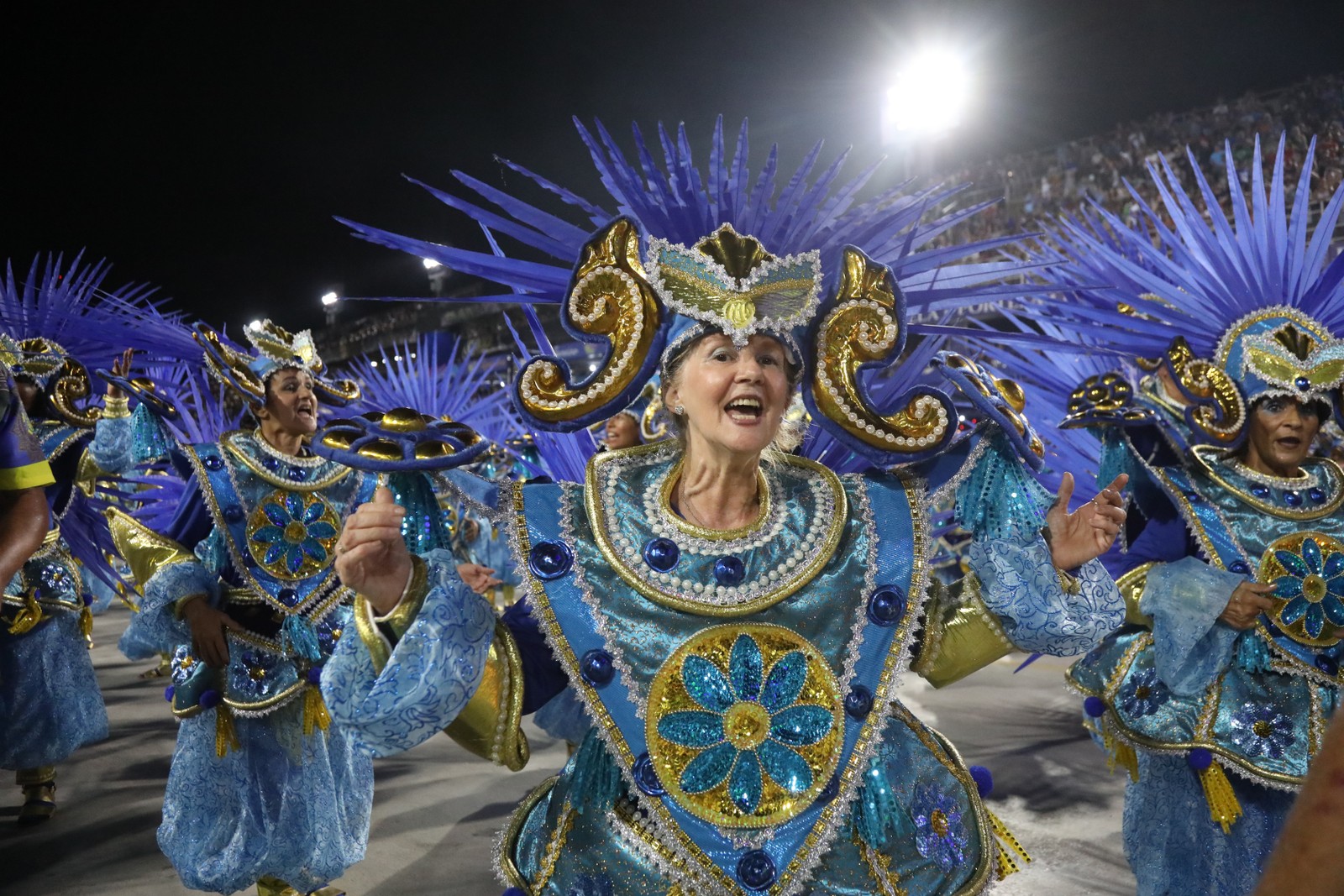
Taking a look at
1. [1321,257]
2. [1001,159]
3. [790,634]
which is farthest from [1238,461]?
[1001,159]

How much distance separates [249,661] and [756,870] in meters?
2.46

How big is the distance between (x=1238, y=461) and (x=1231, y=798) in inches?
38.1

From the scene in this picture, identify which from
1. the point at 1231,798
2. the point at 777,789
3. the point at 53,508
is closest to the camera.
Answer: the point at 777,789

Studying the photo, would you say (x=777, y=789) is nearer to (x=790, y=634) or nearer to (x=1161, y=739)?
(x=790, y=634)

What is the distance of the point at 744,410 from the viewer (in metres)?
1.81

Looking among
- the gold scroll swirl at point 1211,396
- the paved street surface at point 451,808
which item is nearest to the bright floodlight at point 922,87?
the paved street surface at point 451,808

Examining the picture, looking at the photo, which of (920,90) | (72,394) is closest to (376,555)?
(72,394)

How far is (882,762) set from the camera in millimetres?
1735

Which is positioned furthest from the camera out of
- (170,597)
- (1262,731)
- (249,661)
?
(249,661)

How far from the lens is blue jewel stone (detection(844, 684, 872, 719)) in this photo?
1721 mm

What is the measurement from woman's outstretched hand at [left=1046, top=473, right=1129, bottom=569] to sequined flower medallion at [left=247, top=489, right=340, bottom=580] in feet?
8.34

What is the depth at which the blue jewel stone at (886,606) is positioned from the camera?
177 centimetres

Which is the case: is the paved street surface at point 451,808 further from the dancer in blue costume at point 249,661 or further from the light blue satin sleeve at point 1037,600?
the light blue satin sleeve at point 1037,600

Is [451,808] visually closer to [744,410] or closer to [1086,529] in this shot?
[744,410]
